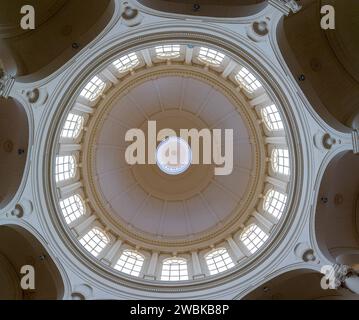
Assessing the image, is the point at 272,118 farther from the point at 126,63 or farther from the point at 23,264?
the point at 23,264

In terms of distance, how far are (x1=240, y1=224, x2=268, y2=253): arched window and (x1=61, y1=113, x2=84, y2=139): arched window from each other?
38.3 ft

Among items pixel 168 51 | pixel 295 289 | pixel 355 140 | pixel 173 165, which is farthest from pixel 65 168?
pixel 355 140

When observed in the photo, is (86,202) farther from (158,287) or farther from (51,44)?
(51,44)

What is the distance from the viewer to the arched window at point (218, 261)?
22.2 meters

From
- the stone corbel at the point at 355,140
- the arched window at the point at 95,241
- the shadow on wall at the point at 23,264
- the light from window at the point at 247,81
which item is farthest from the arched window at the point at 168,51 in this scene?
the shadow on wall at the point at 23,264

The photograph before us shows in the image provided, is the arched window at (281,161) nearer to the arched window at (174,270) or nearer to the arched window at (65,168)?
the arched window at (174,270)

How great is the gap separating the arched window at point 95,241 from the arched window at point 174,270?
3.81m

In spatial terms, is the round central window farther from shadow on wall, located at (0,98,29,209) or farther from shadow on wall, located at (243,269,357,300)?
shadow on wall, located at (243,269,357,300)

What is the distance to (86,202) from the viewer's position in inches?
1000

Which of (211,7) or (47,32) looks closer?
(211,7)

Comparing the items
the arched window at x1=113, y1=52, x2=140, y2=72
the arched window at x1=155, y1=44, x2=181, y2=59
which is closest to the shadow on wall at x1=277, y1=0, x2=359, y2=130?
the arched window at x1=155, y1=44, x2=181, y2=59

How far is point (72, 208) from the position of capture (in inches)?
912

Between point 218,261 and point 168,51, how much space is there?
12.2 meters
